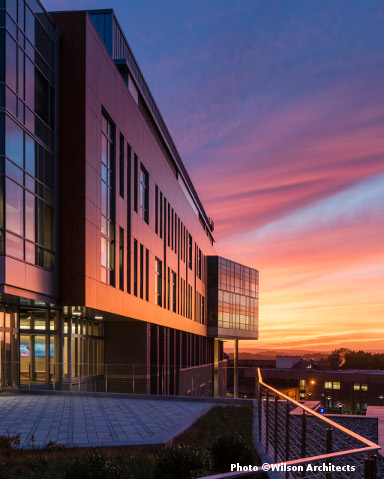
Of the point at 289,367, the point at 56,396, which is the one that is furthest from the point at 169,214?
the point at 289,367

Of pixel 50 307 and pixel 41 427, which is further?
pixel 50 307

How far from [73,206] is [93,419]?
31.0 feet

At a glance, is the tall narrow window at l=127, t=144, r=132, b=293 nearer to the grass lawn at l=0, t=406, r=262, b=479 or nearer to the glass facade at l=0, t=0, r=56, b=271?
the glass facade at l=0, t=0, r=56, b=271

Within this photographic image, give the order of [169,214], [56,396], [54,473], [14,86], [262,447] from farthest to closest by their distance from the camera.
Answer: [169,214], [56,396], [14,86], [262,447], [54,473]

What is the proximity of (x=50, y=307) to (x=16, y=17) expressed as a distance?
11.4 meters

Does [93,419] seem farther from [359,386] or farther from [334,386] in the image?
[334,386]

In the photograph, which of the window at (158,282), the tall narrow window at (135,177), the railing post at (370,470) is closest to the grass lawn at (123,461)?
the railing post at (370,470)

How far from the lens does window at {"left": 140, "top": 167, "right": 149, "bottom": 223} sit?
110ft

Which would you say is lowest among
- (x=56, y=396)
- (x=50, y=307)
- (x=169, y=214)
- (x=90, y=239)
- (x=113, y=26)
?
(x=56, y=396)

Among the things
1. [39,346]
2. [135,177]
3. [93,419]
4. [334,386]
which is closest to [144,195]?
[135,177]

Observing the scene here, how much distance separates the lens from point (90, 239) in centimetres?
2270

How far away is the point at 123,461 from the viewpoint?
29.8ft

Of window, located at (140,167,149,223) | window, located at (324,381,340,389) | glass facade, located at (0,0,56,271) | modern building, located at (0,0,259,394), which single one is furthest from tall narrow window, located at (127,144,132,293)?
window, located at (324,381,340,389)

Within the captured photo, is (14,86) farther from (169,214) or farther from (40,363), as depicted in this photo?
(169,214)
